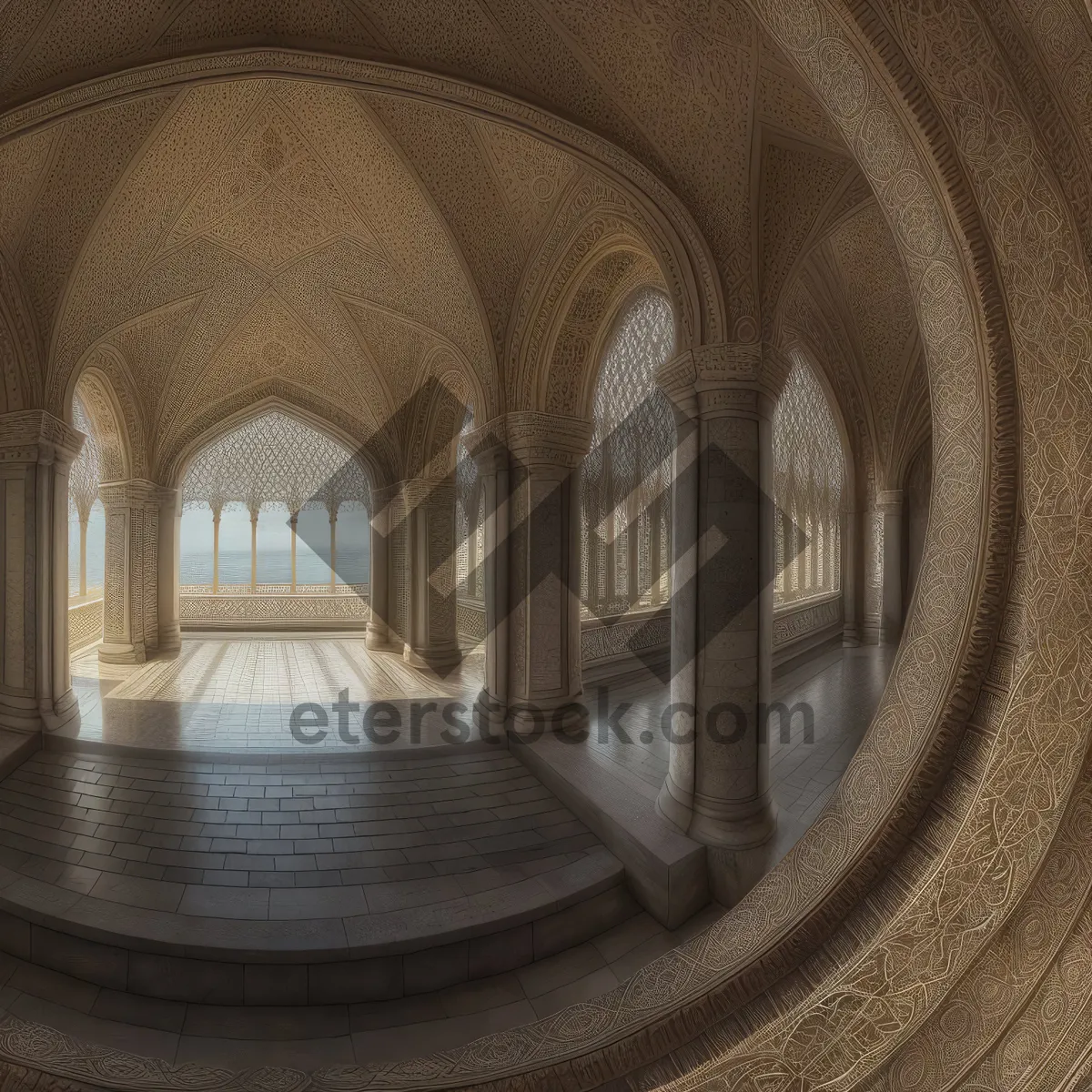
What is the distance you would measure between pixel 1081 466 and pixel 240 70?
16.1 ft

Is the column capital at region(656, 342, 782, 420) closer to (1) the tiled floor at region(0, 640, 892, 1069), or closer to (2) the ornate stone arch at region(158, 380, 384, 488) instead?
(1) the tiled floor at region(0, 640, 892, 1069)

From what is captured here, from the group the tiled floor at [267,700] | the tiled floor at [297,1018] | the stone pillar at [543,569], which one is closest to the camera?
the tiled floor at [297,1018]

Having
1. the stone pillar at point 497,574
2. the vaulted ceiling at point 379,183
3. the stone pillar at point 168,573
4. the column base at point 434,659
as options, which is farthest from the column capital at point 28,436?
the column base at point 434,659

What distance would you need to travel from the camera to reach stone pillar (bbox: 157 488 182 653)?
9172 mm

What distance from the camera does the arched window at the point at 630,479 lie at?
882 centimetres

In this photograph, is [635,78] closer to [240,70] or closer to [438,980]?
→ [240,70]

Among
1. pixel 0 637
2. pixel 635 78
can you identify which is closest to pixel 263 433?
pixel 0 637

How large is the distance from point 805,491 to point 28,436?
12.6 metres

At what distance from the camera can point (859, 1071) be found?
4.32 ft

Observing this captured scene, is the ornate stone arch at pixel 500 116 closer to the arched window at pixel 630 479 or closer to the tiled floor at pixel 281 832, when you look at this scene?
the tiled floor at pixel 281 832

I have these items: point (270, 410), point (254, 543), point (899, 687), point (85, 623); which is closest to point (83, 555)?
point (85, 623)

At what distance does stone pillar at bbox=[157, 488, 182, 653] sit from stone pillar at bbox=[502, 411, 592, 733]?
269 inches

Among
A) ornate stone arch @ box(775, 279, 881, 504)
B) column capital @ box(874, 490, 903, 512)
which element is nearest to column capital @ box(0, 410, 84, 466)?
ornate stone arch @ box(775, 279, 881, 504)

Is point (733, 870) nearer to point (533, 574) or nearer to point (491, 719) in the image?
point (491, 719)
